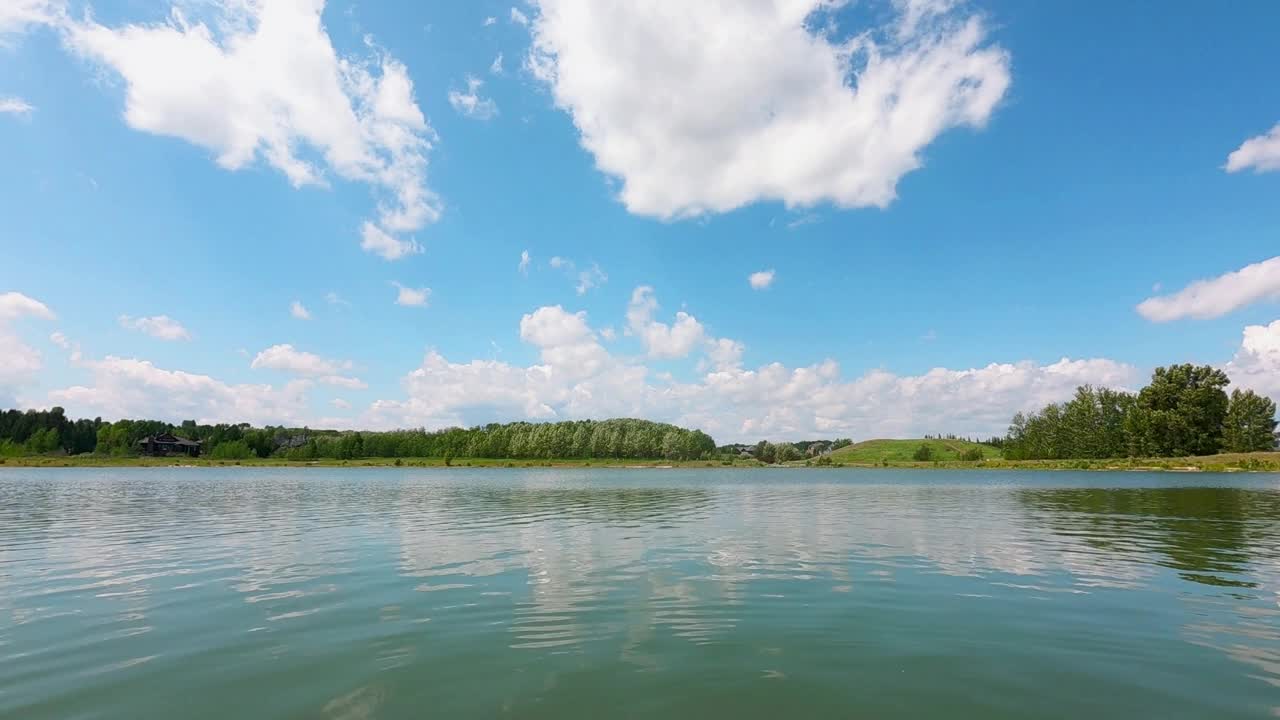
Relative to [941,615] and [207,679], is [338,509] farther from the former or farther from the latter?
[941,615]

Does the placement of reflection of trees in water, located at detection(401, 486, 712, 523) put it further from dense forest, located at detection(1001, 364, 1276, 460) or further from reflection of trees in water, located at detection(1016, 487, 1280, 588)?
dense forest, located at detection(1001, 364, 1276, 460)

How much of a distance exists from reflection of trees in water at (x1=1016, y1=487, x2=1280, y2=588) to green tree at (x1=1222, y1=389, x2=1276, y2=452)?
130064 mm

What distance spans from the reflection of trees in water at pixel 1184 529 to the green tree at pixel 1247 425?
427ft

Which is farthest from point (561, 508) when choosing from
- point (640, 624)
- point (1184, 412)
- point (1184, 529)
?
point (1184, 412)

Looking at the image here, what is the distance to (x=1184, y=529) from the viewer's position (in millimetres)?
36531

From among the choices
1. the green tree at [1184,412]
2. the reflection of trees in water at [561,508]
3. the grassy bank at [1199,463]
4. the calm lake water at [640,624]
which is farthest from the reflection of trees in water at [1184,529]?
the green tree at [1184,412]

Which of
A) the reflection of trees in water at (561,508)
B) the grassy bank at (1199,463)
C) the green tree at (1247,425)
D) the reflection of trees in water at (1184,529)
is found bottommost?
the reflection of trees in water at (561,508)

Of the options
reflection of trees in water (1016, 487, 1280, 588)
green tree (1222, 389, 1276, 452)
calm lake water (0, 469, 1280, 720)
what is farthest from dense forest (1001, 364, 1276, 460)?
calm lake water (0, 469, 1280, 720)

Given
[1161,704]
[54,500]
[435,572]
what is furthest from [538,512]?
[54,500]

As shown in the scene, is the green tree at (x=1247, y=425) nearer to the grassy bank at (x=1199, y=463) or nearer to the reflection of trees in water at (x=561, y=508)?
the grassy bank at (x=1199, y=463)

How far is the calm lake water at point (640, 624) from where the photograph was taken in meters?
10.9

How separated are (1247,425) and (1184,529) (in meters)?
178

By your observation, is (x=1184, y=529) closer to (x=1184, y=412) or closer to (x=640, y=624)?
(x=640, y=624)

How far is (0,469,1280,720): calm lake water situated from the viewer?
1087 centimetres
